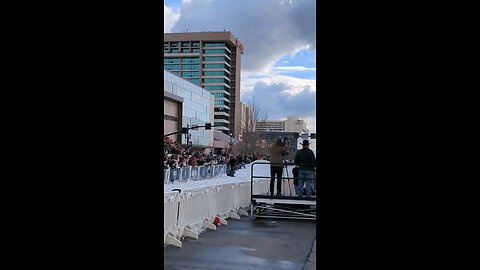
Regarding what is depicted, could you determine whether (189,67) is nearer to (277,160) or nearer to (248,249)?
(277,160)

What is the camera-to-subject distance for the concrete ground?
670 centimetres

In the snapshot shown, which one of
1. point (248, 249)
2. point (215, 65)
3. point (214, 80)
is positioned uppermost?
point (215, 65)

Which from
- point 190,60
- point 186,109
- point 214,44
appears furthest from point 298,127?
point 190,60

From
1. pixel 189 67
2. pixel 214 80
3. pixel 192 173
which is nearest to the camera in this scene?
pixel 192 173

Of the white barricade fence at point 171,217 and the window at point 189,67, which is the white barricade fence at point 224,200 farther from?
the window at point 189,67

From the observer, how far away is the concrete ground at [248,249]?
6695 millimetres

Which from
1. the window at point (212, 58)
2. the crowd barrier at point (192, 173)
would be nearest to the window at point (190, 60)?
the window at point (212, 58)

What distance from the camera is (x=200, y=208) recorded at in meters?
9.53

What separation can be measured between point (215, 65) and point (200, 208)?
5628 inches

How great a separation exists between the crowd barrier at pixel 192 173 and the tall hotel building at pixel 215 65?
401 ft

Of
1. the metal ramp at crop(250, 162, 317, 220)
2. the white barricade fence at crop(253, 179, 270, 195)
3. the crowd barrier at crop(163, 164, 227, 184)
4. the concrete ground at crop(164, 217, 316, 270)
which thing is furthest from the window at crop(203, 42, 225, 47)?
the concrete ground at crop(164, 217, 316, 270)
